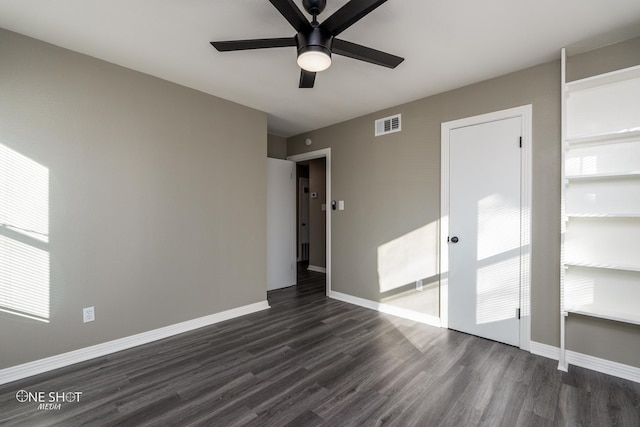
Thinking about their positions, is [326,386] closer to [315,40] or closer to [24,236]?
[315,40]

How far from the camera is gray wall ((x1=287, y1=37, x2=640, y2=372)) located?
2441mm

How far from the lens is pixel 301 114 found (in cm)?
379

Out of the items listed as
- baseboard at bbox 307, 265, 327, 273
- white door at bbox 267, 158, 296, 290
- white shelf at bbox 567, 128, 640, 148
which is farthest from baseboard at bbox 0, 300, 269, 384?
white shelf at bbox 567, 128, 640, 148

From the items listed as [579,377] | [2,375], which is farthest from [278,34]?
[579,377]

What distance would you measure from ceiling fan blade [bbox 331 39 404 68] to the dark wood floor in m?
2.27

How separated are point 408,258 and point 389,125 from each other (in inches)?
65.9

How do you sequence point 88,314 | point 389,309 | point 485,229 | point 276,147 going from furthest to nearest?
point 276,147, point 389,309, point 485,229, point 88,314

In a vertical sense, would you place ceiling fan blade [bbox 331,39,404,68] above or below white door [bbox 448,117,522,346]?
above

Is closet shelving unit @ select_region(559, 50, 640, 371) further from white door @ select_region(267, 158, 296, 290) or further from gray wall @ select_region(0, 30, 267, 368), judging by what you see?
white door @ select_region(267, 158, 296, 290)

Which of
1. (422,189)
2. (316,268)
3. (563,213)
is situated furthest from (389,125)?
(316,268)

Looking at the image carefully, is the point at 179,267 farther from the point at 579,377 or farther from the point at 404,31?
the point at 579,377

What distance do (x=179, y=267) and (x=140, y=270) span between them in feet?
1.18

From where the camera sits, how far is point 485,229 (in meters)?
2.81

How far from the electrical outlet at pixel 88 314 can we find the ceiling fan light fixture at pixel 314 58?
2.64 meters
